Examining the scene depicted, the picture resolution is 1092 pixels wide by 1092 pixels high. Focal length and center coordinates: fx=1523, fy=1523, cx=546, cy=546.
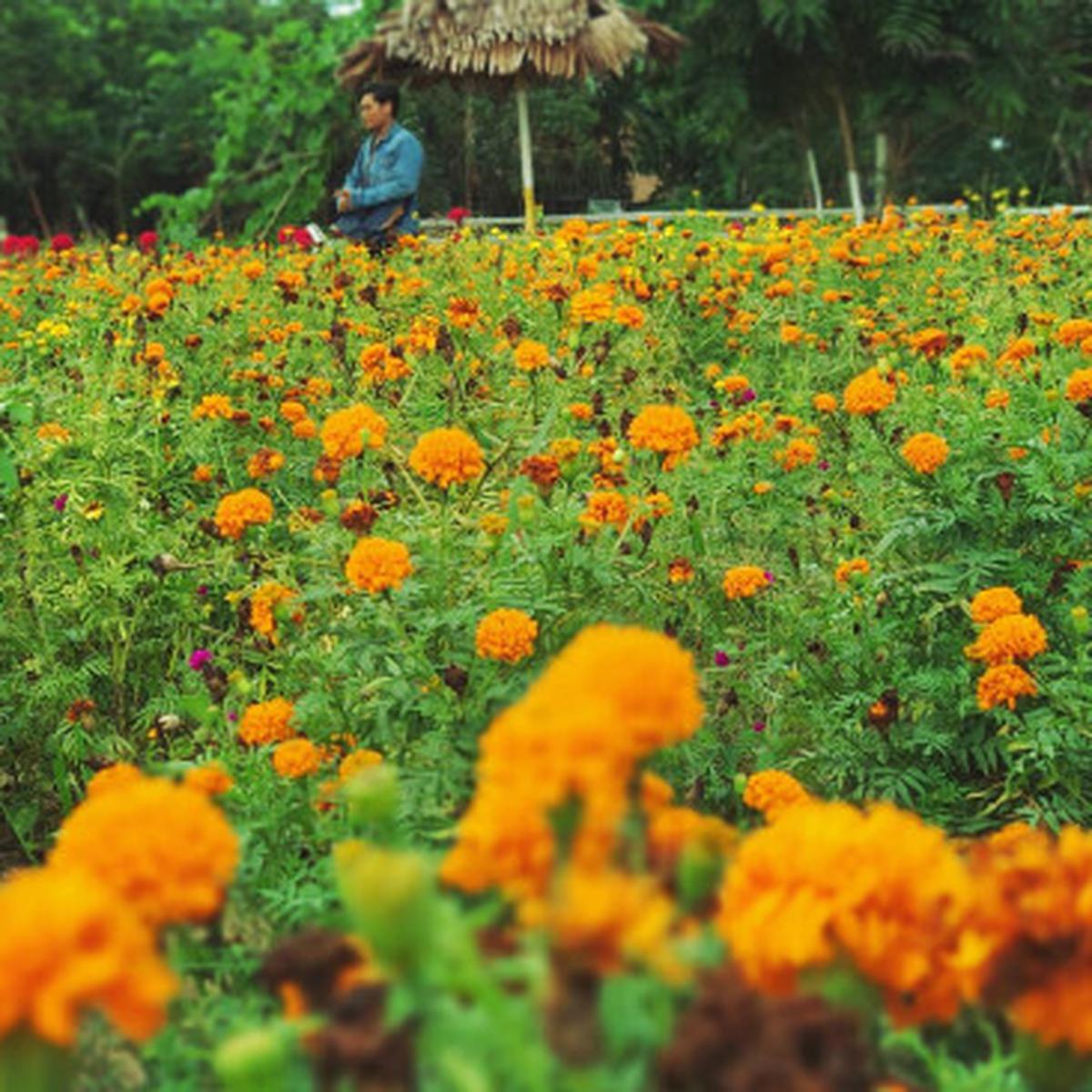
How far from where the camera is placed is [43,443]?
3.79 meters

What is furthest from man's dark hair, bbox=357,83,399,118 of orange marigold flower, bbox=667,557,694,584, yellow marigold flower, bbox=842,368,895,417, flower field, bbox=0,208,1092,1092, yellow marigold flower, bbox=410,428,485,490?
yellow marigold flower, bbox=410,428,485,490

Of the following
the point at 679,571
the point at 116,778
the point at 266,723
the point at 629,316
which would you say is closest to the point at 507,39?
the point at 629,316

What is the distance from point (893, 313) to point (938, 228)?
1.36 metres

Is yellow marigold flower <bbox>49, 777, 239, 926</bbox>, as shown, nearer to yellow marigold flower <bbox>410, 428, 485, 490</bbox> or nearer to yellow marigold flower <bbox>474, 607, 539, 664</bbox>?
yellow marigold flower <bbox>474, 607, 539, 664</bbox>

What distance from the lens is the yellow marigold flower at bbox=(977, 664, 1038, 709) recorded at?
2.47 m

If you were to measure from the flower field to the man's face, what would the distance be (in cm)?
91

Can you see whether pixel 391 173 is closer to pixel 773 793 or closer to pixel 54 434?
pixel 54 434

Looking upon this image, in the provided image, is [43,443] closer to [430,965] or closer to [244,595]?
[244,595]

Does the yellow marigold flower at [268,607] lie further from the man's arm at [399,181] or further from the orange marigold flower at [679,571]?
the man's arm at [399,181]

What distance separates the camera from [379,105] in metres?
7.82

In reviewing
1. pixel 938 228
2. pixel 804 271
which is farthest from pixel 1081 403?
pixel 938 228

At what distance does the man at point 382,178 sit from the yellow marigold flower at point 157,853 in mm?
6788

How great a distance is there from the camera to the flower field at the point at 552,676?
80 centimetres

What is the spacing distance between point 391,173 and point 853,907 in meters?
7.24
